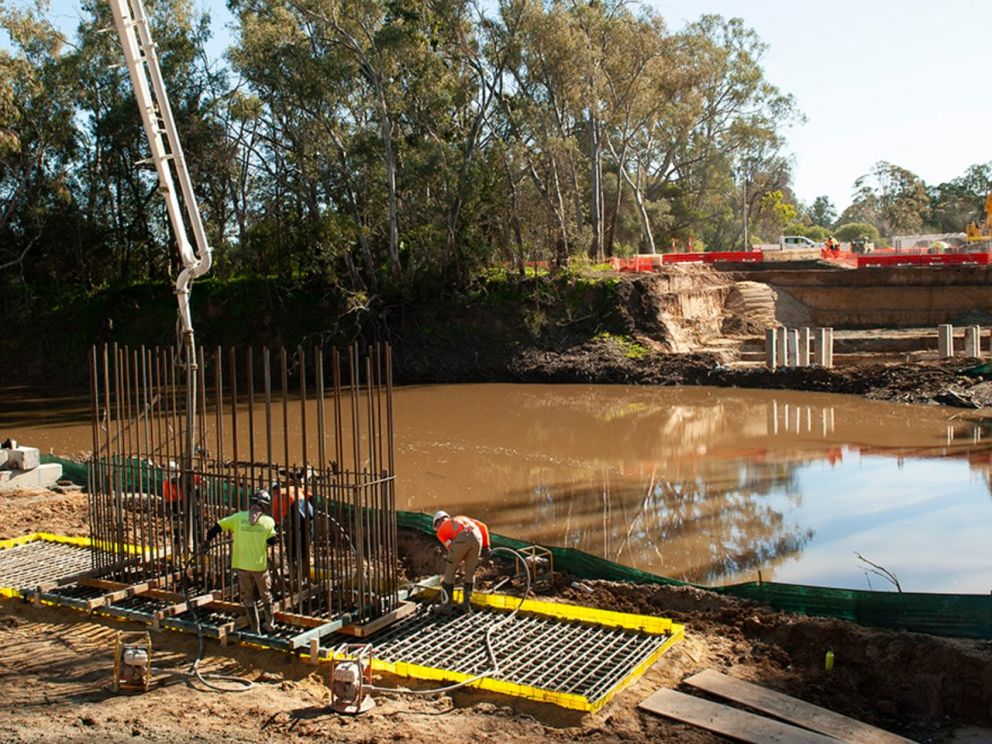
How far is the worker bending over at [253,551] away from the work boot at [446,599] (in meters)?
1.63

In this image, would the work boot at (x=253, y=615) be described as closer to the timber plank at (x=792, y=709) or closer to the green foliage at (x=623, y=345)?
the timber plank at (x=792, y=709)

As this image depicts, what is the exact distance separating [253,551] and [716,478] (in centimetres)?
1071

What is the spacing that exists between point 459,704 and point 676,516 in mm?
7866

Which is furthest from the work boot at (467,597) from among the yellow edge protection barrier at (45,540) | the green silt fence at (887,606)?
the yellow edge protection barrier at (45,540)

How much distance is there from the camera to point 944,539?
45.2 ft

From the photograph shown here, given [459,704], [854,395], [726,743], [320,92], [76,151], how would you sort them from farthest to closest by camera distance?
1. [76,151]
2. [320,92]
3. [854,395]
4. [459,704]
5. [726,743]

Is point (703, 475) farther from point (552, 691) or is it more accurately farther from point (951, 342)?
point (951, 342)


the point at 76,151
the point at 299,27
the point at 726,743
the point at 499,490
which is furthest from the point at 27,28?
the point at 726,743

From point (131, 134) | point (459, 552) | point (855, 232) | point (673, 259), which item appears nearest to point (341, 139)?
point (131, 134)

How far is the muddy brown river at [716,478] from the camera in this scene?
1316 cm

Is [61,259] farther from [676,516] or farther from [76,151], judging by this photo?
[676,516]

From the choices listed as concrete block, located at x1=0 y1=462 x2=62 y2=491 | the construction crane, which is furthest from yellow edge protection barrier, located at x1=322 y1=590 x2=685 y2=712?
concrete block, located at x1=0 y1=462 x2=62 y2=491

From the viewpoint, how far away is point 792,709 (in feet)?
25.7

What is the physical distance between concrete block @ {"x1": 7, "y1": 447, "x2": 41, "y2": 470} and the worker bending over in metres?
8.83
